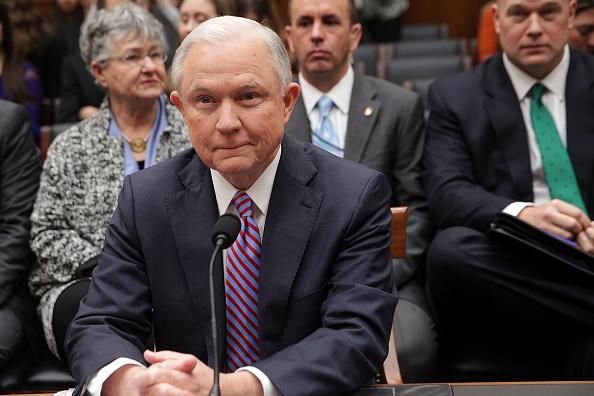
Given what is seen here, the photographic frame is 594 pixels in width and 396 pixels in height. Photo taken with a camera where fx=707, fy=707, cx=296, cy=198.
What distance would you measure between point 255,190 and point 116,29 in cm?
137

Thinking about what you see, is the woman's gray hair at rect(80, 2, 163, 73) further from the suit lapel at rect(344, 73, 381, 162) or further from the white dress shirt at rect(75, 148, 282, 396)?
the white dress shirt at rect(75, 148, 282, 396)

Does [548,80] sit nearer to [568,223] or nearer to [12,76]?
[568,223]

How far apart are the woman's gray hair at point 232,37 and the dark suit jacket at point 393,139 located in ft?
3.78

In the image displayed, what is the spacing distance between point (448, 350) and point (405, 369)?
22 centimetres

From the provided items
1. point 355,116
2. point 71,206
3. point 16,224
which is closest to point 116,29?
point 71,206

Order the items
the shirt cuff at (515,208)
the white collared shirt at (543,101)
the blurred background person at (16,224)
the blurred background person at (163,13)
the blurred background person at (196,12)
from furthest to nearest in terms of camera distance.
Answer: the blurred background person at (163,13) < the blurred background person at (196,12) < the white collared shirt at (543,101) < the blurred background person at (16,224) < the shirt cuff at (515,208)

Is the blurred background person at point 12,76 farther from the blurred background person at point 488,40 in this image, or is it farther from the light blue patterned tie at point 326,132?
the blurred background person at point 488,40

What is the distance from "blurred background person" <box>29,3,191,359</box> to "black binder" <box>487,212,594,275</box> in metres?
1.15

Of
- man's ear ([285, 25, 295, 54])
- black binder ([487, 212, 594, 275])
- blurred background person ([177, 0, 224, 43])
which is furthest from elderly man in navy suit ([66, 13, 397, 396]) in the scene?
blurred background person ([177, 0, 224, 43])

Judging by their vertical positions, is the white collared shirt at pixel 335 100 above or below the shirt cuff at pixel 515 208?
above

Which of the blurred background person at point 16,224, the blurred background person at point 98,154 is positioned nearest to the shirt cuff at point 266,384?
the blurred background person at point 98,154

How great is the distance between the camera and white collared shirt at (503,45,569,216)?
235 centimetres

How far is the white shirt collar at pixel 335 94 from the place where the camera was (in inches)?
108

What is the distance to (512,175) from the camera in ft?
7.63
